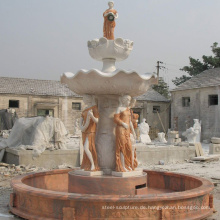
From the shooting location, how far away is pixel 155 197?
4.64m

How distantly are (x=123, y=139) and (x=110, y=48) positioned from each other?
175 centimetres

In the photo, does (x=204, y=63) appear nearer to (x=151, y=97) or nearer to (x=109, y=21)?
(x=151, y=97)

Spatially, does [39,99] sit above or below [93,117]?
above

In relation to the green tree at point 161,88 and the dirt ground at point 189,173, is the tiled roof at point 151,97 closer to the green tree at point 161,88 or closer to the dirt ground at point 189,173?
the green tree at point 161,88

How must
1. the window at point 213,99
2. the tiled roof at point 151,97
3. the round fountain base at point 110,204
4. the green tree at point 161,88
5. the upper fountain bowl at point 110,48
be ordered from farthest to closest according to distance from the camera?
the green tree at point 161,88, the tiled roof at point 151,97, the window at point 213,99, the upper fountain bowl at point 110,48, the round fountain base at point 110,204

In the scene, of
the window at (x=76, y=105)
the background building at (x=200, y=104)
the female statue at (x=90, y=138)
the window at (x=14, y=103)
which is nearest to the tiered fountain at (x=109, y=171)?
the female statue at (x=90, y=138)

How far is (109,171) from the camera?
6.07 m

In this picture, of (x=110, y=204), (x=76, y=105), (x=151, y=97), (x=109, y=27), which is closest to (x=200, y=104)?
(x=151, y=97)

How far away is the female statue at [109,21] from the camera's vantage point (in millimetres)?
6465

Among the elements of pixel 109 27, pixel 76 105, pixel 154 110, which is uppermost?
pixel 76 105

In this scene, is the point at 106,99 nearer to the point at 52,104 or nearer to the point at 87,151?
the point at 87,151

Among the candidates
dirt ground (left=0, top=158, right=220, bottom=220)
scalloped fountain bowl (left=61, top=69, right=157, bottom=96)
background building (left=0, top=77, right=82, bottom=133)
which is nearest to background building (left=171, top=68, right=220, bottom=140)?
background building (left=0, top=77, right=82, bottom=133)

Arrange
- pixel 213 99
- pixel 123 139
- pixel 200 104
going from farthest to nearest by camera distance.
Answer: pixel 200 104
pixel 213 99
pixel 123 139

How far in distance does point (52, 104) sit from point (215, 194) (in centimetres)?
2286
